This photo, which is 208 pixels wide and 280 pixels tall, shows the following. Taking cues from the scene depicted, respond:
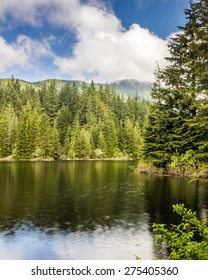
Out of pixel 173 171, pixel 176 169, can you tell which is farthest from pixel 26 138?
pixel 176 169

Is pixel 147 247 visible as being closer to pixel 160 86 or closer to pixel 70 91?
pixel 160 86

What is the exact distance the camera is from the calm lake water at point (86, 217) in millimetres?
11789

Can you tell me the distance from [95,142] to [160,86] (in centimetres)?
6208

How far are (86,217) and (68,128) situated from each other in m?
88.5

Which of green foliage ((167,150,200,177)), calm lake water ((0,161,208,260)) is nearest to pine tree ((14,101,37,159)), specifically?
green foliage ((167,150,200,177))

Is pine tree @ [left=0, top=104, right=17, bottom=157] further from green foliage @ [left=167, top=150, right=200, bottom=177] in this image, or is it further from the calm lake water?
the calm lake water

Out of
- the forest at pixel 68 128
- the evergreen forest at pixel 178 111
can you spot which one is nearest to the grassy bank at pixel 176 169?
the evergreen forest at pixel 178 111

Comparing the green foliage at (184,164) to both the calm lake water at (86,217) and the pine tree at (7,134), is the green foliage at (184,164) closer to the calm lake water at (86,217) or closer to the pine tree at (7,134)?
the calm lake water at (86,217)

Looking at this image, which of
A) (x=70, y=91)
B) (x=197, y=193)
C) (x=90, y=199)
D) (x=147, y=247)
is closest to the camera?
(x=147, y=247)

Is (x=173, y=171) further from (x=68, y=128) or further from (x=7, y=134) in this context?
(x=68, y=128)

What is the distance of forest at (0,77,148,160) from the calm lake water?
53.9m

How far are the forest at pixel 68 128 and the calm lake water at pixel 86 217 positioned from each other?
53.9 m

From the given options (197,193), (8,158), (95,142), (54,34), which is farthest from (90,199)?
(95,142)

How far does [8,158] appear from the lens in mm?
82250
